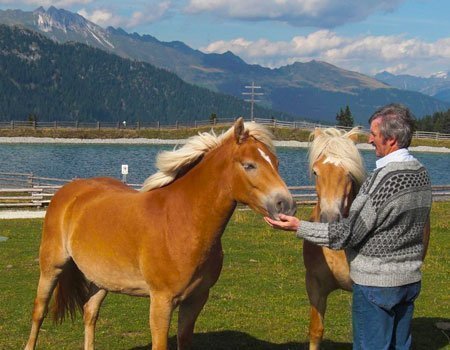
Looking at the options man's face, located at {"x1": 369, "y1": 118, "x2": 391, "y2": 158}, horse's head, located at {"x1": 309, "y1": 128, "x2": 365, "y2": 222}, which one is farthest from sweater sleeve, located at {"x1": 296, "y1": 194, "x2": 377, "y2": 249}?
horse's head, located at {"x1": 309, "y1": 128, "x2": 365, "y2": 222}

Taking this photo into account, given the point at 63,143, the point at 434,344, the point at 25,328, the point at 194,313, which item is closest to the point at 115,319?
the point at 25,328

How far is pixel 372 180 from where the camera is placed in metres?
4.10

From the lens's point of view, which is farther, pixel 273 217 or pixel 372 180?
pixel 273 217

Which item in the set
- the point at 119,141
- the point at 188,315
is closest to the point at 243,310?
the point at 188,315

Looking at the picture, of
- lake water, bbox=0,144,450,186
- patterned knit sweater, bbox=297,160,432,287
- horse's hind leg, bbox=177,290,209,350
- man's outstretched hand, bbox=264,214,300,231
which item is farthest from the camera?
lake water, bbox=0,144,450,186

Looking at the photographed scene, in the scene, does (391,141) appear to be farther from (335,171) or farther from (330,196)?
(335,171)

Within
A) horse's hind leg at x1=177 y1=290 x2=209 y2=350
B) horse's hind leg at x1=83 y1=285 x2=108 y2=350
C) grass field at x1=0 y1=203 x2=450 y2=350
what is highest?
horse's hind leg at x1=177 y1=290 x2=209 y2=350

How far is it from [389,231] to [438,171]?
58468 mm

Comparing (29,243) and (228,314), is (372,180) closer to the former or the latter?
(228,314)

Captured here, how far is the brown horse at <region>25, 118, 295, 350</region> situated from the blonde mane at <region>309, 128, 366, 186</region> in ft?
3.41

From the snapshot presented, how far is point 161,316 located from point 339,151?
86.9 inches

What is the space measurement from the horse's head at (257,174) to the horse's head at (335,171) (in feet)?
2.32

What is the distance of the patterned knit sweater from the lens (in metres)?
4.02

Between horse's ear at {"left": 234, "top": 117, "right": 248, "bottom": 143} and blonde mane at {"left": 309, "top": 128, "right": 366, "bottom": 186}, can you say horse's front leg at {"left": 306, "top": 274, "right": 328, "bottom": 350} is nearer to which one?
blonde mane at {"left": 309, "top": 128, "right": 366, "bottom": 186}
